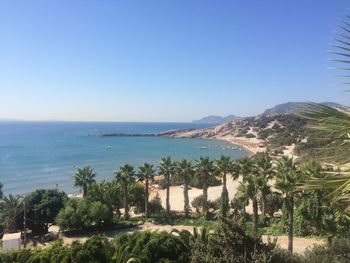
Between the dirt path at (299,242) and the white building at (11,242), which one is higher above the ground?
the white building at (11,242)

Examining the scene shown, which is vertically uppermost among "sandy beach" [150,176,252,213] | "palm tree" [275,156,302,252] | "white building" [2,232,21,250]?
"palm tree" [275,156,302,252]

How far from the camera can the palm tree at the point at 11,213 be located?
38000 millimetres

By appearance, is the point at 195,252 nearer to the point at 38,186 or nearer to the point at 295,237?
the point at 295,237

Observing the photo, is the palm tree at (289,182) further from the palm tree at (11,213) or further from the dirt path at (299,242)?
the palm tree at (11,213)

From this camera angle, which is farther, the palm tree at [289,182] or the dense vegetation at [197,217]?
the palm tree at [289,182]

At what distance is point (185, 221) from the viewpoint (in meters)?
37.9

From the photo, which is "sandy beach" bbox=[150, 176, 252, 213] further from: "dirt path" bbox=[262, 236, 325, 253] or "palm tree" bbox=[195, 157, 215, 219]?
"dirt path" bbox=[262, 236, 325, 253]

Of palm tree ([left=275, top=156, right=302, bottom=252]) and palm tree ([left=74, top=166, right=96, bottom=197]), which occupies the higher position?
palm tree ([left=275, top=156, right=302, bottom=252])

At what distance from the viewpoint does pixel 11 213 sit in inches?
1513

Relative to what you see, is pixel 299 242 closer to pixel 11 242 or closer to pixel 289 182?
pixel 289 182

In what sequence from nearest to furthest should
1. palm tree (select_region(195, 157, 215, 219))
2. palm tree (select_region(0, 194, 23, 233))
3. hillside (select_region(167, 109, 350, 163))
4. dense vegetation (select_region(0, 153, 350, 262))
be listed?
1. dense vegetation (select_region(0, 153, 350, 262))
2. palm tree (select_region(0, 194, 23, 233))
3. palm tree (select_region(195, 157, 215, 219))
4. hillside (select_region(167, 109, 350, 163))

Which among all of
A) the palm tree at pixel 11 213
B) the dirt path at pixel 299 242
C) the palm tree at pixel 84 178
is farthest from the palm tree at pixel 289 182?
the palm tree at pixel 11 213

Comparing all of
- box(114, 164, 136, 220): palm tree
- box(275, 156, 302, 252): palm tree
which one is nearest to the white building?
box(114, 164, 136, 220): palm tree

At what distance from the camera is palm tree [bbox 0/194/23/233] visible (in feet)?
125
